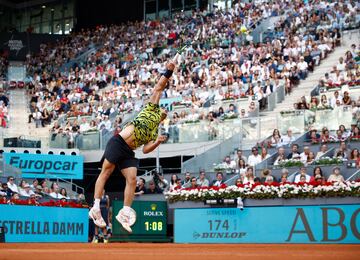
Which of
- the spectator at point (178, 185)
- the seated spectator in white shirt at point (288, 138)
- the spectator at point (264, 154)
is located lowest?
the spectator at point (178, 185)

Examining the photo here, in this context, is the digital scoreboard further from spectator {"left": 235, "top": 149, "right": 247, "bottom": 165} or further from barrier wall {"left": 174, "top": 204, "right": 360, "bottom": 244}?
spectator {"left": 235, "top": 149, "right": 247, "bottom": 165}

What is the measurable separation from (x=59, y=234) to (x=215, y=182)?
19.9 ft

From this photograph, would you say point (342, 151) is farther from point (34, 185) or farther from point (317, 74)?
point (34, 185)

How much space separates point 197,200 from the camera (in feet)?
79.0

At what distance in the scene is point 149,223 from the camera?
25641mm

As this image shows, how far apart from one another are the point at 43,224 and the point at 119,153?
14540 millimetres

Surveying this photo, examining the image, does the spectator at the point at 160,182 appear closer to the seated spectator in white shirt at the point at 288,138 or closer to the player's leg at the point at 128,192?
the seated spectator in white shirt at the point at 288,138

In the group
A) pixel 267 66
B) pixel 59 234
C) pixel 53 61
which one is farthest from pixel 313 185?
pixel 53 61

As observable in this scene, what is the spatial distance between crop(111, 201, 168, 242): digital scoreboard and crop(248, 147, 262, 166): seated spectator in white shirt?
3851 mm

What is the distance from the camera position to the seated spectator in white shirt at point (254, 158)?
27.2 m

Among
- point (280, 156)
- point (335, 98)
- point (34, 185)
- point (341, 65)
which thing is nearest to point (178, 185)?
point (280, 156)

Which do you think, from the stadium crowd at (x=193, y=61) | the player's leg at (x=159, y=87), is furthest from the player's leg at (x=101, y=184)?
the stadium crowd at (x=193, y=61)

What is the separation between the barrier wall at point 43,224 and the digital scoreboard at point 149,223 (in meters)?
2.22

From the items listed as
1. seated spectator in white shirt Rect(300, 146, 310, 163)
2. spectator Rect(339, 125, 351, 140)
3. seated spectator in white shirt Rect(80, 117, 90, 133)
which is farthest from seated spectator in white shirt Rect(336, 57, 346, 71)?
seated spectator in white shirt Rect(80, 117, 90, 133)
